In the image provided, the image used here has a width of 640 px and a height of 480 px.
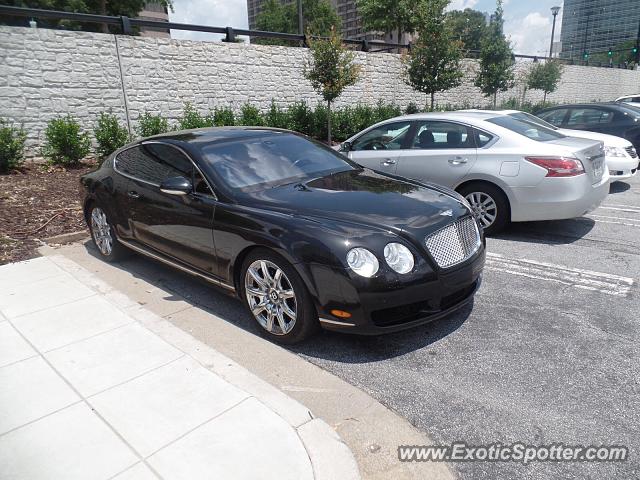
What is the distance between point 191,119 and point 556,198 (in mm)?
9067

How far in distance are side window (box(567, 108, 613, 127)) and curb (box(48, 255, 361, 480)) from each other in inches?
404

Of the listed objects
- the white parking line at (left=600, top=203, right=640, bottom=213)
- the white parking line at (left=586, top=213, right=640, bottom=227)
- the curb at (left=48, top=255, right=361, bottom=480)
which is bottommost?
the white parking line at (left=600, top=203, right=640, bottom=213)

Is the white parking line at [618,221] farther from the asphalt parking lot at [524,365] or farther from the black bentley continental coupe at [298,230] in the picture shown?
the black bentley continental coupe at [298,230]

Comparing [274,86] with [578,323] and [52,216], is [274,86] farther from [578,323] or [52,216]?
[578,323]

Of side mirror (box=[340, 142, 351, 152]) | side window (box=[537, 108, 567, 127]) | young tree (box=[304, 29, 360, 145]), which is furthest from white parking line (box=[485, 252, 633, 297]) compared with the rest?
young tree (box=[304, 29, 360, 145])

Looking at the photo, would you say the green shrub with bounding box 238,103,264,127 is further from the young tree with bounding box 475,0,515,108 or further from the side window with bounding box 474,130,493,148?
the young tree with bounding box 475,0,515,108

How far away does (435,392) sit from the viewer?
2857 mm

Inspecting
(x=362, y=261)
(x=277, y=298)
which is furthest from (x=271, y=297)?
(x=362, y=261)

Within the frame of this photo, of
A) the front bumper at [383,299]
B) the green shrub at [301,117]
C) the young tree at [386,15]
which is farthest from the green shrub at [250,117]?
the young tree at [386,15]

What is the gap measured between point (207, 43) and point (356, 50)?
633 cm

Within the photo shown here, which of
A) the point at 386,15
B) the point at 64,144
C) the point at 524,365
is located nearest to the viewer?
the point at 524,365

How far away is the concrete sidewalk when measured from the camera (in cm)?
224

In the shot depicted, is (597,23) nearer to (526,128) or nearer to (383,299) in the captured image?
(526,128)

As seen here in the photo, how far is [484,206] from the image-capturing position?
5.82 m
